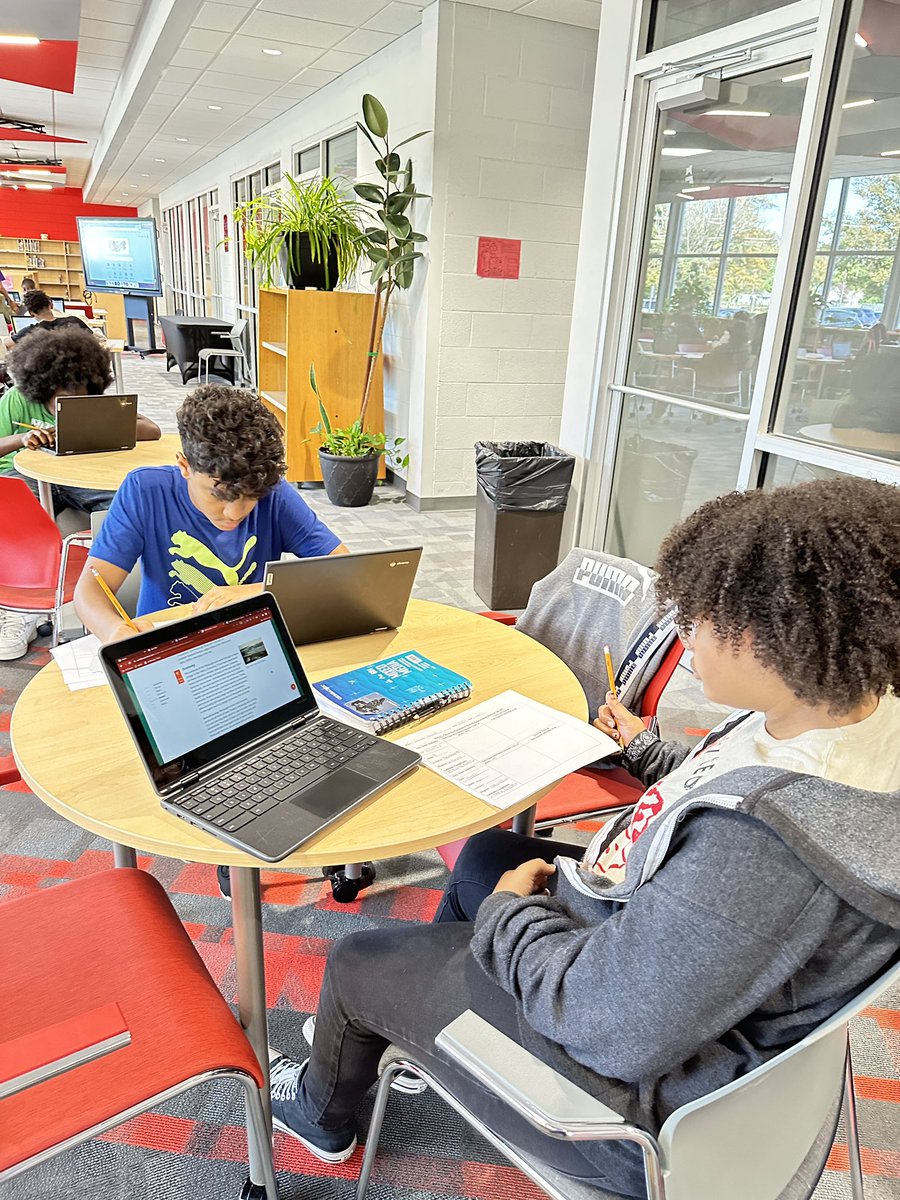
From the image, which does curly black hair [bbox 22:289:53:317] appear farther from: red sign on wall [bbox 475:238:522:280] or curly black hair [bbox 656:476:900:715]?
curly black hair [bbox 656:476:900:715]

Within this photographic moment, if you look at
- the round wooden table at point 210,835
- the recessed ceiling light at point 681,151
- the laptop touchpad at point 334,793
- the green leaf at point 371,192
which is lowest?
the round wooden table at point 210,835

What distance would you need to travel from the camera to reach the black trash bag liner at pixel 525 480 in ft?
12.5

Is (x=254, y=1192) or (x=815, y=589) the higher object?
(x=815, y=589)

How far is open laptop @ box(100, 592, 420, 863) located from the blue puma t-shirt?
723 mm

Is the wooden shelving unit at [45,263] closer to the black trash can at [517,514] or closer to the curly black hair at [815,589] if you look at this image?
the black trash can at [517,514]

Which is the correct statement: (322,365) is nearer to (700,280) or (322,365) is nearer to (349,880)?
(700,280)

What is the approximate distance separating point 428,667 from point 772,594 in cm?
83

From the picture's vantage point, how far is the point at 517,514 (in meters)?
3.90

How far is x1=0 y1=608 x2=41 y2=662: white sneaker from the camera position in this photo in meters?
3.16

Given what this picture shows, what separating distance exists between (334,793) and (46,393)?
2835 mm

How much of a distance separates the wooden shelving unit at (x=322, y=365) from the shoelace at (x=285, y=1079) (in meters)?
4.49

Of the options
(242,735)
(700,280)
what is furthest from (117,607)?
(700,280)

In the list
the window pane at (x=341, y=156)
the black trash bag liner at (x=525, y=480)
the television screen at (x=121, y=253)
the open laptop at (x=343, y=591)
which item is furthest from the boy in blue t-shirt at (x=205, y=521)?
the television screen at (x=121, y=253)

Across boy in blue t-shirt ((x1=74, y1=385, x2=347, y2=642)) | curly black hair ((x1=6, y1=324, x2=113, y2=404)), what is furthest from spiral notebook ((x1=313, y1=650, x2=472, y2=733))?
curly black hair ((x1=6, y1=324, x2=113, y2=404))
